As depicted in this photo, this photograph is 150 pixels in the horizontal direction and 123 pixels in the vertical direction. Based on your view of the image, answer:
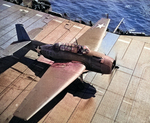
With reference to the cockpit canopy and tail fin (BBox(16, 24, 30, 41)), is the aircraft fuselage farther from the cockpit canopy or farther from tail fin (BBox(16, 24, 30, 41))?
tail fin (BBox(16, 24, 30, 41))

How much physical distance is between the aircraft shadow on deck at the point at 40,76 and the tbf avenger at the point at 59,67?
186 centimetres

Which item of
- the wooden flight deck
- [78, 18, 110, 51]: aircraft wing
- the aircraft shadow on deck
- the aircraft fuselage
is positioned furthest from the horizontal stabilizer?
[78, 18, 110, 51]: aircraft wing

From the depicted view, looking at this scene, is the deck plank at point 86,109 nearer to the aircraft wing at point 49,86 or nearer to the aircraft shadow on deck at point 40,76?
the aircraft shadow on deck at point 40,76

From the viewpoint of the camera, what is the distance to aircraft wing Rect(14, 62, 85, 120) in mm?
11906

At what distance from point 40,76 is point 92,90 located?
5.80 metres

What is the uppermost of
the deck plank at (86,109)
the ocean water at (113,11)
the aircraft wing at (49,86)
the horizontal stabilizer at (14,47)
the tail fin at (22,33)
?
the tail fin at (22,33)

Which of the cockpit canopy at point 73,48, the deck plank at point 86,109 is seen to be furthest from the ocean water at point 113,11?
the deck plank at point 86,109

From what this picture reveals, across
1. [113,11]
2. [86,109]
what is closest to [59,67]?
[86,109]

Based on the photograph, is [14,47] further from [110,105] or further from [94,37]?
[110,105]

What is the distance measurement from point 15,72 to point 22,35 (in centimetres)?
431

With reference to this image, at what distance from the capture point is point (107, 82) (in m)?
16.8

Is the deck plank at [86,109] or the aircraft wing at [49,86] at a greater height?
the aircraft wing at [49,86]

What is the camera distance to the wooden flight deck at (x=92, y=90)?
1402cm

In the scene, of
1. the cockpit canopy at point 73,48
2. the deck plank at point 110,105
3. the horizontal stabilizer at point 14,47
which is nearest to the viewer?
the deck plank at point 110,105
